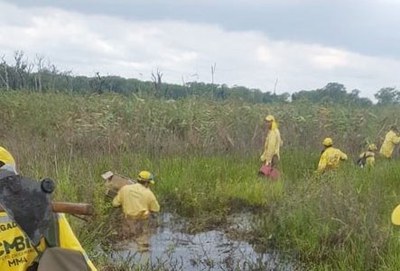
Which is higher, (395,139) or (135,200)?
(395,139)

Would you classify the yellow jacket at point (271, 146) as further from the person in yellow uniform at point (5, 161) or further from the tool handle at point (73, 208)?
the tool handle at point (73, 208)

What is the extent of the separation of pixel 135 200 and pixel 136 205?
0.26 feet

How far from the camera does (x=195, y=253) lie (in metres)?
7.12

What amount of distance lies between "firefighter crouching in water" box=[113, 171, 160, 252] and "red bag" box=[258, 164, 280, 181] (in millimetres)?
3005

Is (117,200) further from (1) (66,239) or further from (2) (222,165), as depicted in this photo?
(1) (66,239)

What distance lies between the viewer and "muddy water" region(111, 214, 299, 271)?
6.23m

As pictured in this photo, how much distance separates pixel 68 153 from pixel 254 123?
4.76m

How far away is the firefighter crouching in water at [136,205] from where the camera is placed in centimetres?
760

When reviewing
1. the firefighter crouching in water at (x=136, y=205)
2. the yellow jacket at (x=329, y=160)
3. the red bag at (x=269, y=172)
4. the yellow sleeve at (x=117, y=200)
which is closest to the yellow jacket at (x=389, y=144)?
the yellow jacket at (x=329, y=160)

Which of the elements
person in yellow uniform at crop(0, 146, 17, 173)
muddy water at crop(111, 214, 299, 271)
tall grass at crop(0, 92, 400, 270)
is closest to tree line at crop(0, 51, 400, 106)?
tall grass at crop(0, 92, 400, 270)

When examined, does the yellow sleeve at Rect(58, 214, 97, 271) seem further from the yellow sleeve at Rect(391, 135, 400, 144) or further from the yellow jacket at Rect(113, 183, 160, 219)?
the yellow sleeve at Rect(391, 135, 400, 144)

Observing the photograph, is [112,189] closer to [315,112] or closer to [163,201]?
[163,201]

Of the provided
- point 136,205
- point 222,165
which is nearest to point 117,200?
point 136,205

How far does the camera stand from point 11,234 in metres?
2.33
